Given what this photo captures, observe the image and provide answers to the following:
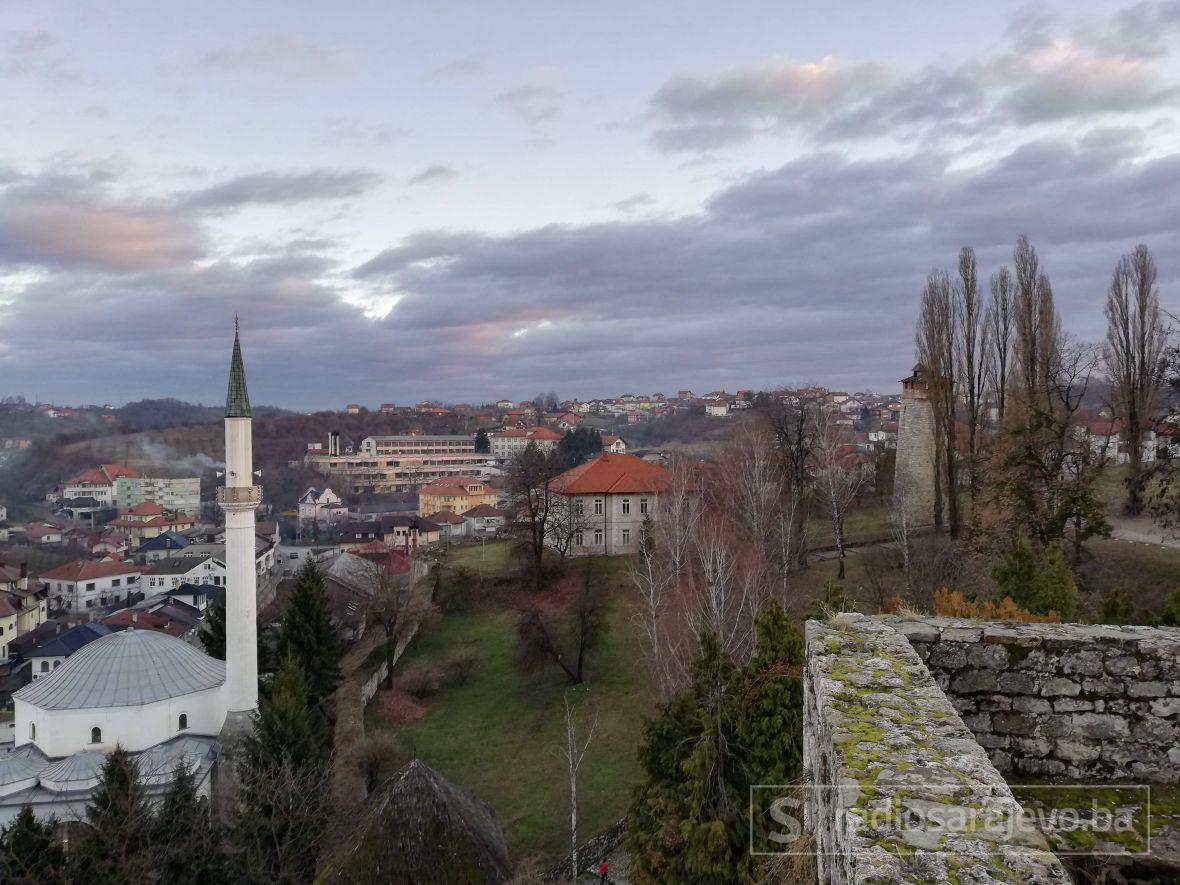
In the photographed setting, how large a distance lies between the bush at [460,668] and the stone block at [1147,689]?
21.2 m

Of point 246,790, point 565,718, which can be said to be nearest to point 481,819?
point 246,790

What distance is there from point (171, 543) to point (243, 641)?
2217 inches

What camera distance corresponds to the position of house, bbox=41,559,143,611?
54344mm

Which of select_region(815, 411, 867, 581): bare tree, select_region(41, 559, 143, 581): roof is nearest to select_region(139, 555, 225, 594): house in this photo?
select_region(41, 559, 143, 581): roof

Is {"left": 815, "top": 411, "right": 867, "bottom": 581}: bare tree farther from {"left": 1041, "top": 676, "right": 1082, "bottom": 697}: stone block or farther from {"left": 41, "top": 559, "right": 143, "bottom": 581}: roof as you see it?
{"left": 41, "top": 559, "right": 143, "bottom": 581}: roof

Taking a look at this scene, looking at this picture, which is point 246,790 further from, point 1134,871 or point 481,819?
point 1134,871

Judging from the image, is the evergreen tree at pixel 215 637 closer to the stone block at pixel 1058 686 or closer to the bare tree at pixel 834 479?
the bare tree at pixel 834 479

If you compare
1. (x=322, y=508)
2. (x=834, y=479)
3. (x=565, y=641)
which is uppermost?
(x=834, y=479)

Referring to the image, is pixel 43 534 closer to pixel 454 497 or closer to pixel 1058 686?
pixel 454 497

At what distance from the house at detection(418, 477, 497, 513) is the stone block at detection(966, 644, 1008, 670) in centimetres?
7719

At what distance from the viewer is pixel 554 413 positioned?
148500 millimetres

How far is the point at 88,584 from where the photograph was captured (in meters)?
54.8

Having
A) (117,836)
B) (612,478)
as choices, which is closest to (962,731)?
(117,836)

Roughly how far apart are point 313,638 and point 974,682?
20.5m
